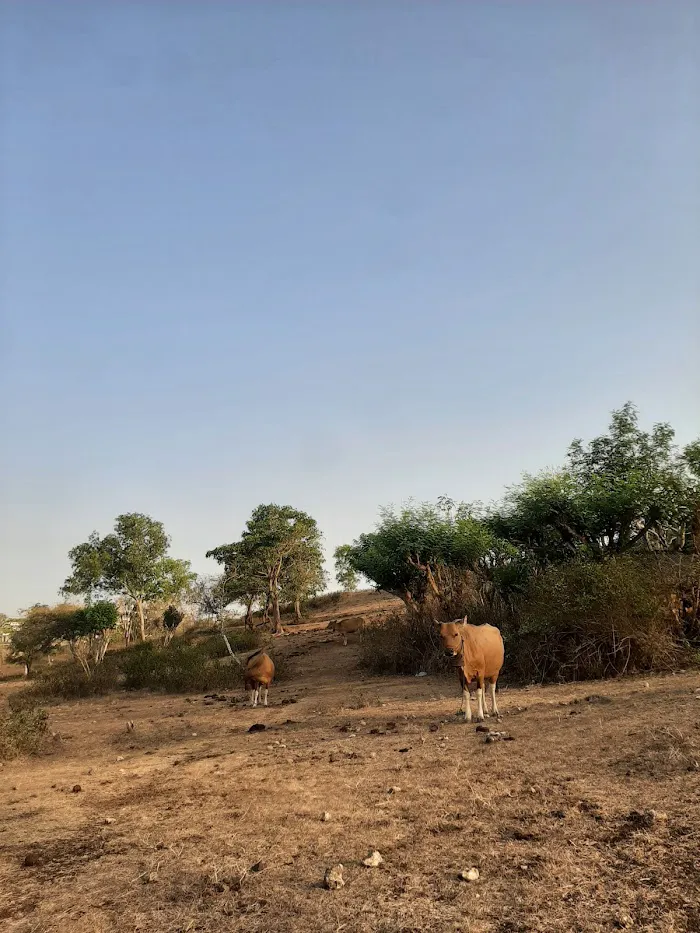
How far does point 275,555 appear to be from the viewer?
4362 cm

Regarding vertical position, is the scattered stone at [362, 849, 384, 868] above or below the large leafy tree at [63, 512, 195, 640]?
below

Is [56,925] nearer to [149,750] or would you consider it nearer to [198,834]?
[198,834]

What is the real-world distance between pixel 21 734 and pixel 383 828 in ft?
27.5

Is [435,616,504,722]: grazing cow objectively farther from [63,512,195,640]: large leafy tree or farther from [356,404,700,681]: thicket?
[63,512,195,640]: large leafy tree

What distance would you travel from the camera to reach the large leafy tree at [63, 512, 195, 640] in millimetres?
41938

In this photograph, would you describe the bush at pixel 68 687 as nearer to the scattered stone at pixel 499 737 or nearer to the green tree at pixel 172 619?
the scattered stone at pixel 499 737

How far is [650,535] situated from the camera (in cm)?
2036

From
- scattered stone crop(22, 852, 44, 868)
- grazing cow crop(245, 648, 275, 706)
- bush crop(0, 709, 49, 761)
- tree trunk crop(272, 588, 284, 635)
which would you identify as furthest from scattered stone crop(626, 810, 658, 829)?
tree trunk crop(272, 588, 284, 635)

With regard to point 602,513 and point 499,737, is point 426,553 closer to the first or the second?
point 602,513

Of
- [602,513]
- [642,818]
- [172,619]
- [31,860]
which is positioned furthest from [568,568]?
[172,619]

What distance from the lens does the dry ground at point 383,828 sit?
12.1 ft

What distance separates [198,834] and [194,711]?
31.9 feet

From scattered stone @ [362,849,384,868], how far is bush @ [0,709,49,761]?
339 inches

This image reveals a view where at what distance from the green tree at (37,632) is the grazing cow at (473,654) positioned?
35.1 m
